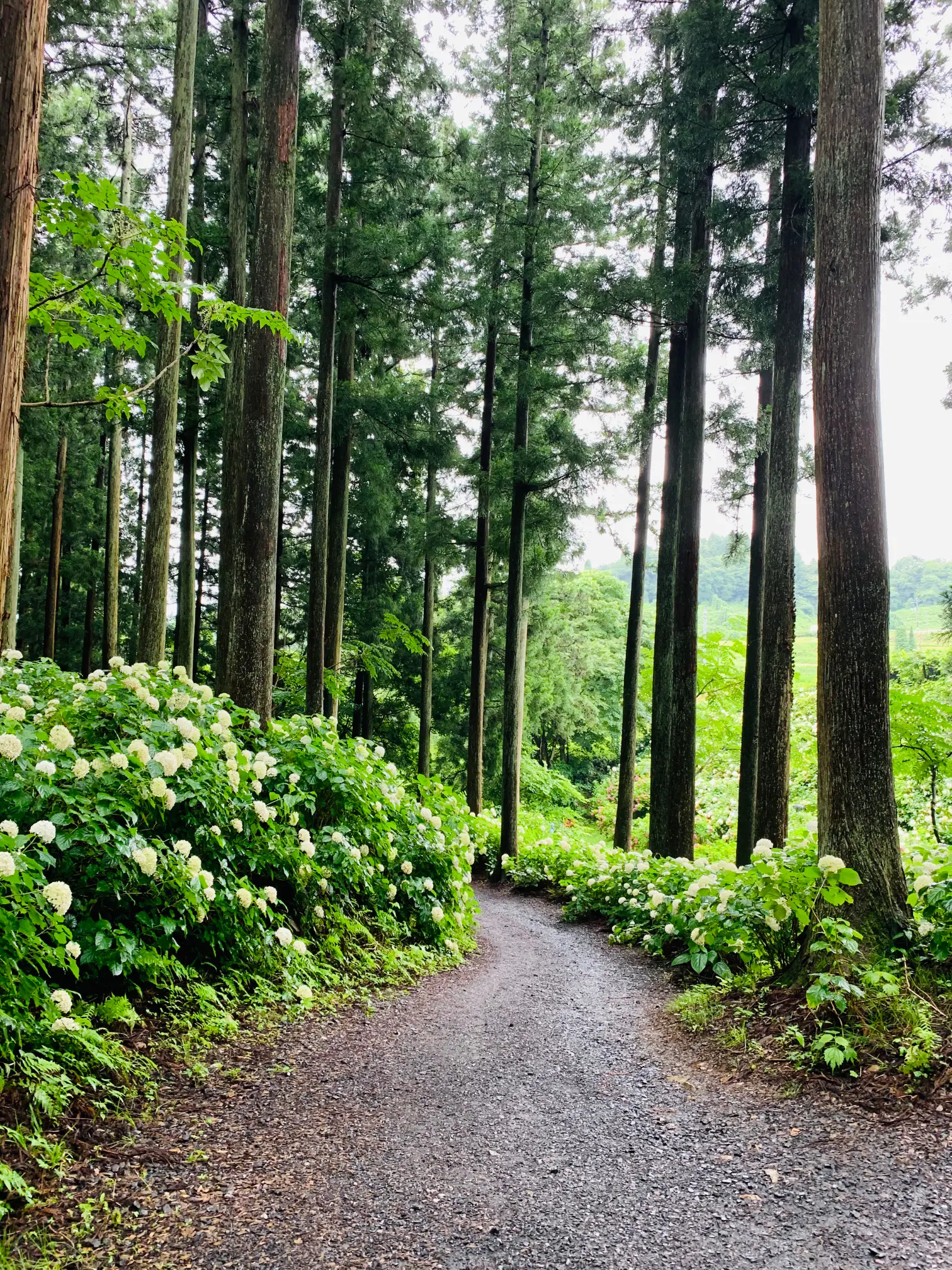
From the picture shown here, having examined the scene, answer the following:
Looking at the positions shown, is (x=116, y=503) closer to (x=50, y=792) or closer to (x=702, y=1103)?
(x=50, y=792)

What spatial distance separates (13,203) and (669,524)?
29.1ft

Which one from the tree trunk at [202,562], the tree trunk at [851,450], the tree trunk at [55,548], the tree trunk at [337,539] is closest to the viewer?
the tree trunk at [851,450]

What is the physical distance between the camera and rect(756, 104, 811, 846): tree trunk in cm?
734

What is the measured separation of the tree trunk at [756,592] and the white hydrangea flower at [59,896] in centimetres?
751

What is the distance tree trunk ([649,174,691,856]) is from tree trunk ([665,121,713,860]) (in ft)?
0.62

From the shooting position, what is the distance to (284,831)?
4621 millimetres

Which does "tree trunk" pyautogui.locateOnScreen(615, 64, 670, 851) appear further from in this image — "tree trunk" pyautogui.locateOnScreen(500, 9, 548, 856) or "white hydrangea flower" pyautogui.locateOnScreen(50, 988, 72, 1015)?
"white hydrangea flower" pyautogui.locateOnScreen(50, 988, 72, 1015)

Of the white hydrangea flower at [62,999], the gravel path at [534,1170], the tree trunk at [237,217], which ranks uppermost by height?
the tree trunk at [237,217]

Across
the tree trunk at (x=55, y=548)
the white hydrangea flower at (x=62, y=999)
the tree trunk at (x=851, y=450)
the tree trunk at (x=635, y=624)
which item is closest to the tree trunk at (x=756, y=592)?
the tree trunk at (x=635, y=624)

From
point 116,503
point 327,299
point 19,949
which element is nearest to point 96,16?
point 327,299

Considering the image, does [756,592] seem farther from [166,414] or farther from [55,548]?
[55,548]

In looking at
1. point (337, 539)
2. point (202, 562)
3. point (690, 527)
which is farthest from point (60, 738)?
point (202, 562)

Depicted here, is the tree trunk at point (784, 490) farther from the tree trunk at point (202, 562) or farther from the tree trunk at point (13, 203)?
the tree trunk at point (202, 562)

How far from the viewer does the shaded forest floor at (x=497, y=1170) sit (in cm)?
217
